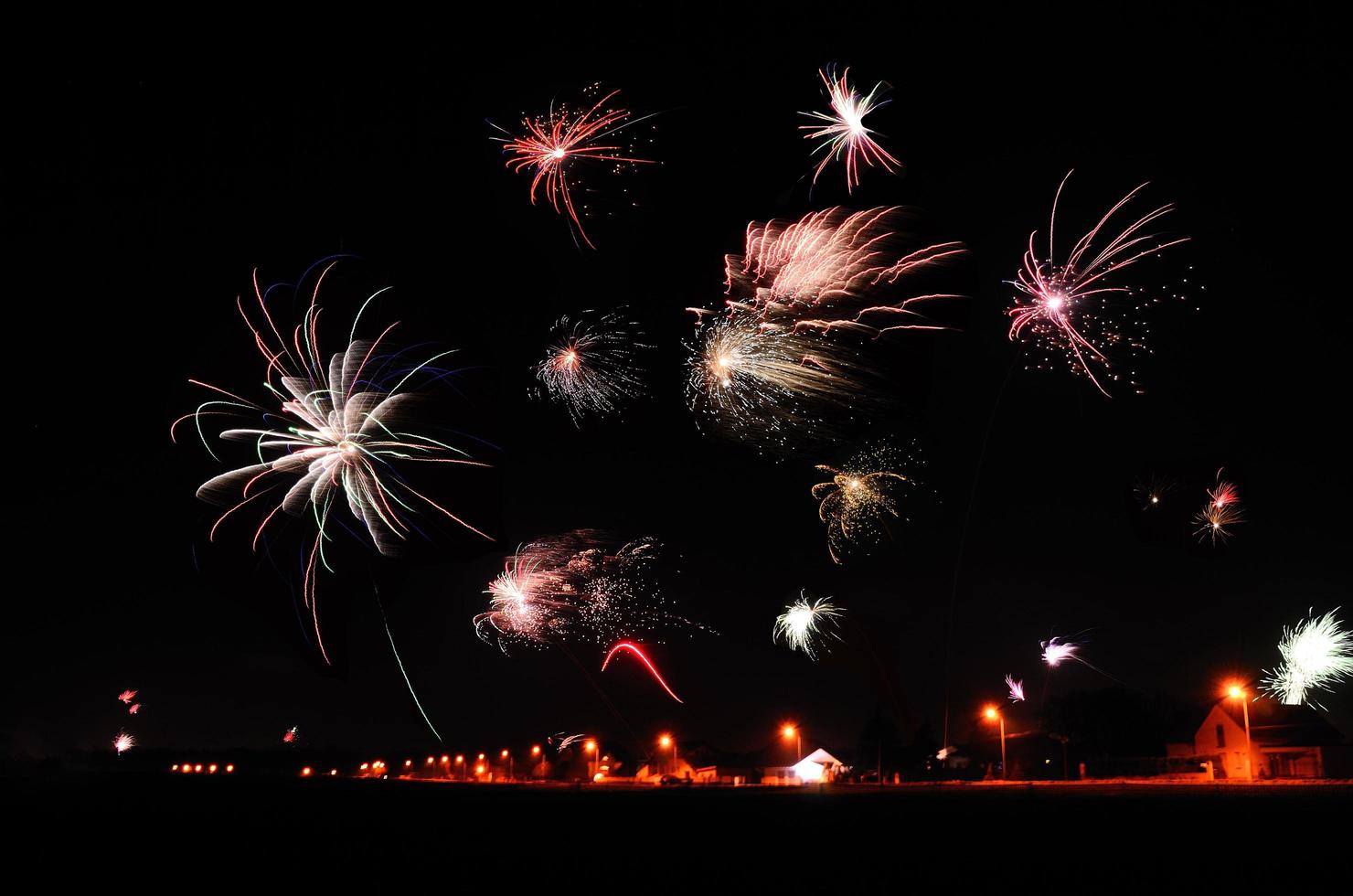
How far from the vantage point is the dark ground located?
7.84m

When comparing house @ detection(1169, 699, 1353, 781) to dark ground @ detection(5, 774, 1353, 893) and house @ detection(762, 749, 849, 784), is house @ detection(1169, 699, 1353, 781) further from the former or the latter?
A: dark ground @ detection(5, 774, 1353, 893)

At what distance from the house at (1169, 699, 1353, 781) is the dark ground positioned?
1025 inches

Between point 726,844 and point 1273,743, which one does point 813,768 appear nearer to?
point 1273,743

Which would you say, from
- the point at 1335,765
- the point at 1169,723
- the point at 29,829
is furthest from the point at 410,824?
the point at 1169,723

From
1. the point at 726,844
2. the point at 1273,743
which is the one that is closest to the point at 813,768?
the point at 1273,743

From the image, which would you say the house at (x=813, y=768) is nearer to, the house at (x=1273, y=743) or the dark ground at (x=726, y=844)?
the house at (x=1273, y=743)

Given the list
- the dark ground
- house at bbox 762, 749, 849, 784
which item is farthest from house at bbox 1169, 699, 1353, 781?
the dark ground

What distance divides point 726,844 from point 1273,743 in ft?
131

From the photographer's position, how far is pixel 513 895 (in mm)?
7289

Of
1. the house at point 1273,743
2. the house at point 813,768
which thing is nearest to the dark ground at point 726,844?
the house at point 1273,743

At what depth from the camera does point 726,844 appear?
10.4 m

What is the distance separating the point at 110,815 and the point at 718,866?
1236cm

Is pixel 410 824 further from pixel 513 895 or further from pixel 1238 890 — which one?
pixel 1238 890

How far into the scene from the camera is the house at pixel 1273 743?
37.7 meters
